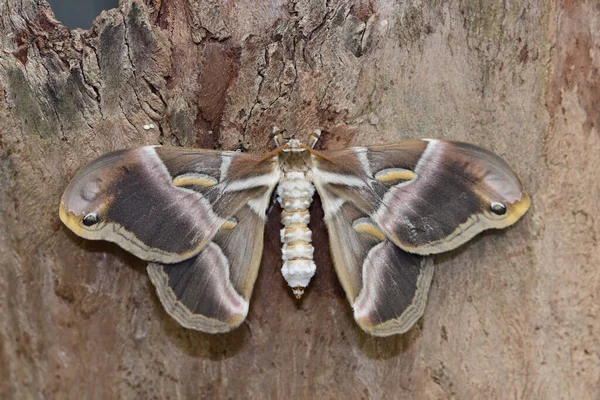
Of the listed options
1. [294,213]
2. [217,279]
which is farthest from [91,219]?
[294,213]

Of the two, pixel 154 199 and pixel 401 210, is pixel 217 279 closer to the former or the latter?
pixel 154 199

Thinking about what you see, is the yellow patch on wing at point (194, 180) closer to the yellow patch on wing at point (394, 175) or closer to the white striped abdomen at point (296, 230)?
the white striped abdomen at point (296, 230)

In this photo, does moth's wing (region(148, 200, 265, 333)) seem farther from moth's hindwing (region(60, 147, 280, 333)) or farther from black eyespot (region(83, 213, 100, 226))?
black eyespot (region(83, 213, 100, 226))

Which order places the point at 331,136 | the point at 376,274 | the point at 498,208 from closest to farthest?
the point at 498,208 → the point at 376,274 → the point at 331,136

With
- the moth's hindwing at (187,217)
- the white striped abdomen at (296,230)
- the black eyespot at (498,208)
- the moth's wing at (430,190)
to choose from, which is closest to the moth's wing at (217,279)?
the moth's hindwing at (187,217)

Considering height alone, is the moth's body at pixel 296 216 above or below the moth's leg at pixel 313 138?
below

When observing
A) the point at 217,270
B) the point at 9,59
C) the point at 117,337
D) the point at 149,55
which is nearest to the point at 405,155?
the point at 217,270
